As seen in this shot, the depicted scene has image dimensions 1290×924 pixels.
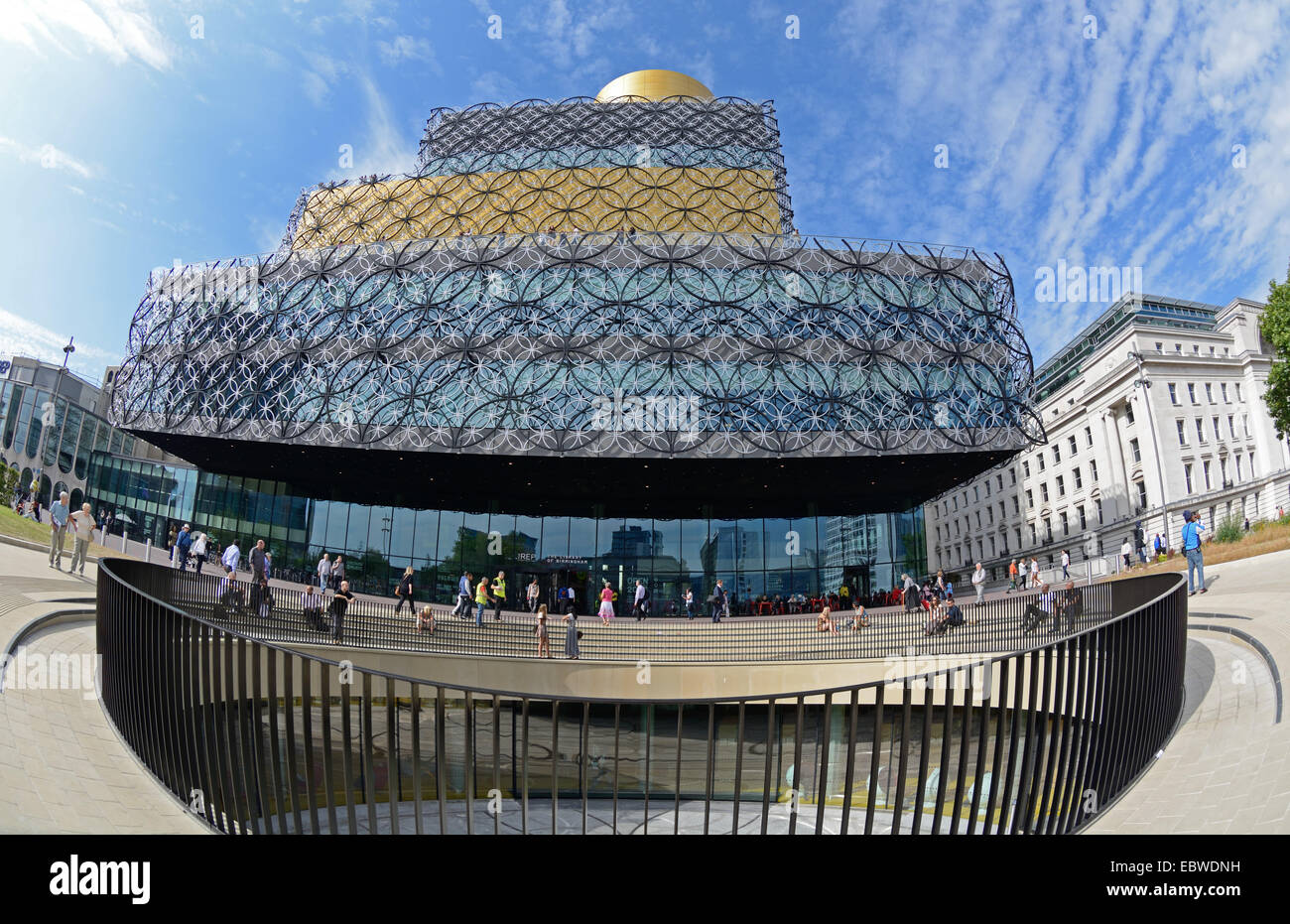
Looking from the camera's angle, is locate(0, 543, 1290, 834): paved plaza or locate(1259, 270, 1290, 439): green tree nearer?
locate(0, 543, 1290, 834): paved plaza

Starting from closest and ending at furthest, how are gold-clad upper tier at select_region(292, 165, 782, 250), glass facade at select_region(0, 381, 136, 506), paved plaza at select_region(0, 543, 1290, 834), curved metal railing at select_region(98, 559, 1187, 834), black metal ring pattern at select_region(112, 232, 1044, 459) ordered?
curved metal railing at select_region(98, 559, 1187, 834), paved plaza at select_region(0, 543, 1290, 834), black metal ring pattern at select_region(112, 232, 1044, 459), gold-clad upper tier at select_region(292, 165, 782, 250), glass facade at select_region(0, 381, 136, 506)

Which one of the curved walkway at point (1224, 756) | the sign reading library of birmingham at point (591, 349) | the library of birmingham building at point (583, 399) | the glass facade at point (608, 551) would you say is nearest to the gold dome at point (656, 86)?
the library of birmingham building at point (583, 399)

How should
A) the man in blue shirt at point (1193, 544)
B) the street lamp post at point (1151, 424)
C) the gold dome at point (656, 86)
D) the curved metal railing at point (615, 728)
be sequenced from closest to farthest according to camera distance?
the curved metal railing at point (615, 728)
the man in blue shirt at point (1193, 544)
the street lamp post at point (1151, 424)
the gold dome at point (656, 86)

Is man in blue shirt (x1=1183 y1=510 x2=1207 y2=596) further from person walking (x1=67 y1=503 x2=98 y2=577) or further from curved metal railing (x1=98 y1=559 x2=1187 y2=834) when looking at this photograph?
person walking (x1=67 y1=503 x2=98 y2=577)

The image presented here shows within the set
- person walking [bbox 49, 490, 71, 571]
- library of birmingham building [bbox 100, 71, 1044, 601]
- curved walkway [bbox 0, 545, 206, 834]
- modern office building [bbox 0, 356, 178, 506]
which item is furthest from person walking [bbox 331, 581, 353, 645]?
modern office building [bbox 0, 356, 178, 506]

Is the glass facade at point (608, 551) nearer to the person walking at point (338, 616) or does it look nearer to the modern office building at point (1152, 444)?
the modern office building at point (1152, 444)

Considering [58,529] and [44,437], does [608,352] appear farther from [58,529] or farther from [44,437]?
[44,437]

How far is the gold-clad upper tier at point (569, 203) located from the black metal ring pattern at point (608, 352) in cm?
823

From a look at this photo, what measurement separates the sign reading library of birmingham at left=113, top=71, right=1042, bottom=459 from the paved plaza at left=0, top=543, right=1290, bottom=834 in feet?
67.1

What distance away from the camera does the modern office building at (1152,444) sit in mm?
50438

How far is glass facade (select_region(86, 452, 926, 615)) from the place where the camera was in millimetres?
36156
